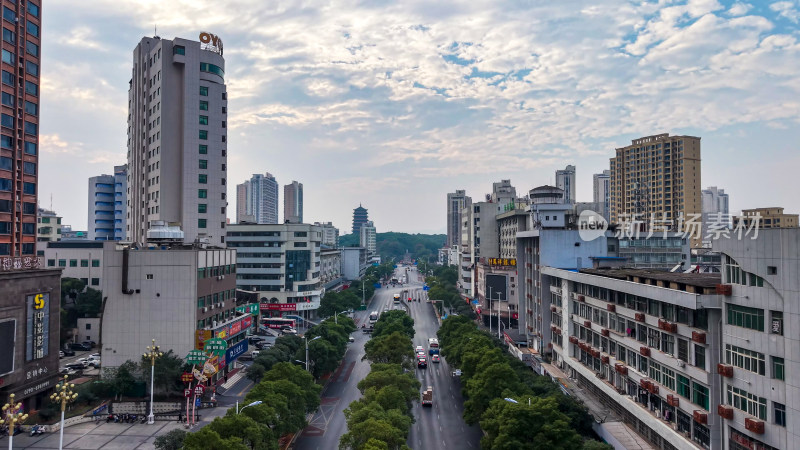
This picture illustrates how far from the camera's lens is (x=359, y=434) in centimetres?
3272

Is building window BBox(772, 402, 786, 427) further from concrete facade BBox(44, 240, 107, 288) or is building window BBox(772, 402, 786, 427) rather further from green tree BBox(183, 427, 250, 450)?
concrete facade BBox(44, 240, 107, 288)

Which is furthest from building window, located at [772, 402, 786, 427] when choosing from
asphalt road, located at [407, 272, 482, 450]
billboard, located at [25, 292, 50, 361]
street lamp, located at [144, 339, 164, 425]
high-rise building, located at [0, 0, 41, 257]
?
high-rise building, located at [0, 0, 41, 257]

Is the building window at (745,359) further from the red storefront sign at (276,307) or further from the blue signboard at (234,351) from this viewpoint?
the red storefront sign at (276,307)

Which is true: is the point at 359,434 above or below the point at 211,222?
below

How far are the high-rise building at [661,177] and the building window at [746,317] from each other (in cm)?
9490

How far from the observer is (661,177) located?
130 metres

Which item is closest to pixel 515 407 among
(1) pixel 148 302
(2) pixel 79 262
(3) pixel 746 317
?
(3) pixel 746 317

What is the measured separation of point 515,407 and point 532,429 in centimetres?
173

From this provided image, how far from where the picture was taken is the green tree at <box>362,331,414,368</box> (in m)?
57.2

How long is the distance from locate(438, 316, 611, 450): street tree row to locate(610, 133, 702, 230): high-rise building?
273ft

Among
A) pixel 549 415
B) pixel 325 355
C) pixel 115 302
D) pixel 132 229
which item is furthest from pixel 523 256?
pixel 132 229

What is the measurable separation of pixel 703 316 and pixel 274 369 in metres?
Answer: 33.5

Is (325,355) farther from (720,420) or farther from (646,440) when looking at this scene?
(720,420)

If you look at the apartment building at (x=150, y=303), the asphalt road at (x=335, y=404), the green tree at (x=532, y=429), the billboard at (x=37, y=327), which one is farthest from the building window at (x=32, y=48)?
the green tree at (x=532, y=429)
